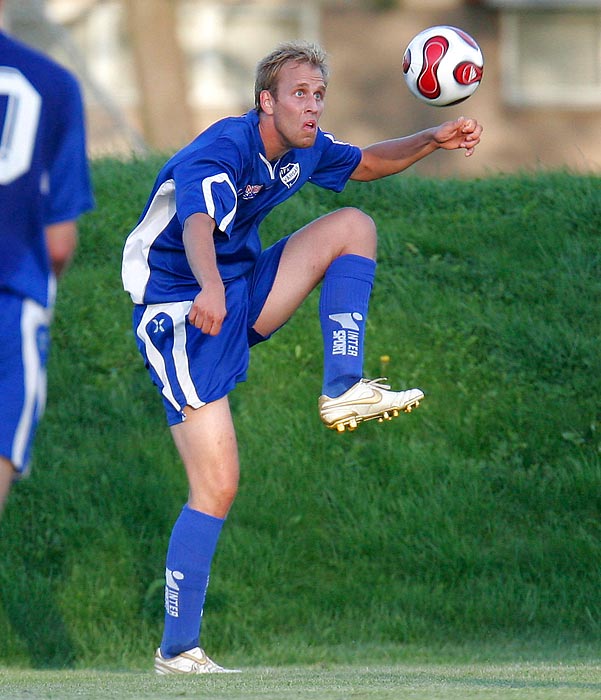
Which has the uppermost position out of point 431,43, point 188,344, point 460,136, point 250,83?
point 250,83

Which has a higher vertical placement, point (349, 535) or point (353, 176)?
point (353, 176)

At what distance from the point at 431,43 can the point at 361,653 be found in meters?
2.98

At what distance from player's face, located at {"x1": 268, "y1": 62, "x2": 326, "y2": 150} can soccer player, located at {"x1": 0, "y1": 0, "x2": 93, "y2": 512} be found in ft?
5.35

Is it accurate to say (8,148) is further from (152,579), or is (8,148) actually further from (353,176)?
(152,579)

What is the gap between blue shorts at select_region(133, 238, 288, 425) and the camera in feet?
16.2

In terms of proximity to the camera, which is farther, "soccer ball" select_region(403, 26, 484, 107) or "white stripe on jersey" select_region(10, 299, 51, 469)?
"soccer ball" select_region(403, 26, 484, 107)

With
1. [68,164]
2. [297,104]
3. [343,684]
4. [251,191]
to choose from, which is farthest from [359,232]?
[68,164]

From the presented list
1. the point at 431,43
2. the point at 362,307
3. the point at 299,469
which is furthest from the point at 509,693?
the point at 299,469

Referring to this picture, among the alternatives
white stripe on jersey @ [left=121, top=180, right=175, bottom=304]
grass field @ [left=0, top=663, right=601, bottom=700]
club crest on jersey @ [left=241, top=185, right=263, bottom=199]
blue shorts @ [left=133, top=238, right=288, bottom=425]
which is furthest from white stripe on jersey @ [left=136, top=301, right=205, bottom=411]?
grass field @ [left=0, top=663, right=601, bottom=700]

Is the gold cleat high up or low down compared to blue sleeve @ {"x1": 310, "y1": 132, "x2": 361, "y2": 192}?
down

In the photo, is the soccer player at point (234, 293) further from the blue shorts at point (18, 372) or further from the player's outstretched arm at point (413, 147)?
the blue shorts at point (18, 372)

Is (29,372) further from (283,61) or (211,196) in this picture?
(283,61)

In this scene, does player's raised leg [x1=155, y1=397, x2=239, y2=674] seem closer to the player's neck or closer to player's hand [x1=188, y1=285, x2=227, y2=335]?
player's hand [x1=188, y1=285, x2=227, y2=335]

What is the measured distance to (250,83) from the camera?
57.2 feet
